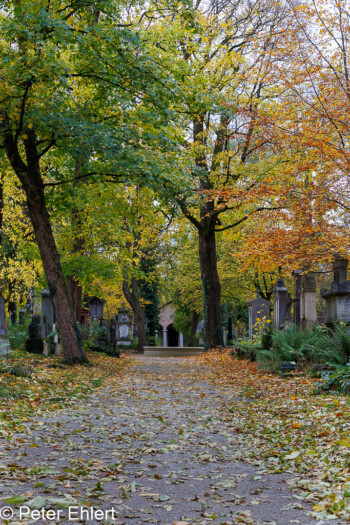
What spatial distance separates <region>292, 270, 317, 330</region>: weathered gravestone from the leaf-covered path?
8370 mm

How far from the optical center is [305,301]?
52.6 feet

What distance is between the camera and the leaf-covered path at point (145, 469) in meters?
3.85

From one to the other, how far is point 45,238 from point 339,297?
7505 mm

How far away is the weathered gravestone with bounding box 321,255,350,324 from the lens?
508 inches

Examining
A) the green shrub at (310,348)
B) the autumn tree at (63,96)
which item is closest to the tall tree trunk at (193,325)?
the green shrub at (310,348)

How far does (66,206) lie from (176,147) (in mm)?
3739

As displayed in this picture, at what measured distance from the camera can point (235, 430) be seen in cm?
673

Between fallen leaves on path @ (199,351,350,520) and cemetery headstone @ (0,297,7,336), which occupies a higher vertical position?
cemetery headstone @ (0,297,7,336)

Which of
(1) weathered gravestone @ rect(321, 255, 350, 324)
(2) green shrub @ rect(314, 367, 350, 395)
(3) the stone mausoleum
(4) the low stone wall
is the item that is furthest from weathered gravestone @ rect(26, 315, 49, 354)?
(3) the stone mausoleum

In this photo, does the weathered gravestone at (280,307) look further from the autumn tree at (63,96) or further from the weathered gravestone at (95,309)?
the weathered gravestone at (95,309)

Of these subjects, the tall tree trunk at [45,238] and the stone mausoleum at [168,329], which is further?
the stone mausoleum at [168,329]

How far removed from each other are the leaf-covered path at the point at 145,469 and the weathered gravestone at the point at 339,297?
5913 millimetres

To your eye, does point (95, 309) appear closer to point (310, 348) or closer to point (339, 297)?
point (339, 297)

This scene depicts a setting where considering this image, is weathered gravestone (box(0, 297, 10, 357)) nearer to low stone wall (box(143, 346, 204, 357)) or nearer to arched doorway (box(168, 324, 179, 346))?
low stone wall (box(143, 346, 204, 357))
